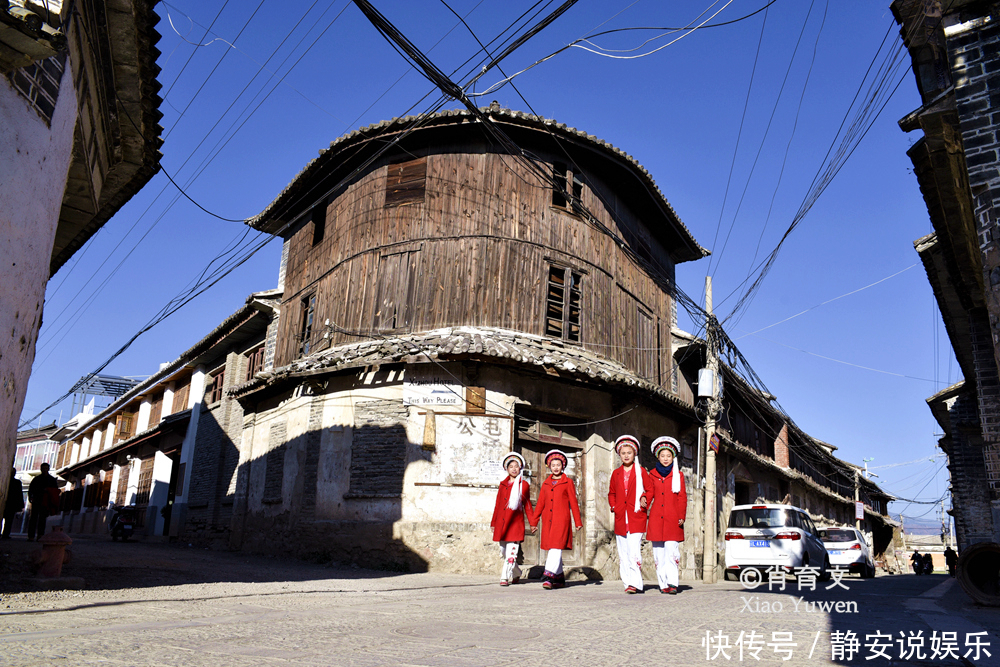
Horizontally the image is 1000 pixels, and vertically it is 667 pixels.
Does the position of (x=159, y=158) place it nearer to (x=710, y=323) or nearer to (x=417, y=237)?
(x=417, y=237)

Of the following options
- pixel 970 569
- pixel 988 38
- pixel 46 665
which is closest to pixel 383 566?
pixel 970 569

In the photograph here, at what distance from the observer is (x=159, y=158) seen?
10.2 m

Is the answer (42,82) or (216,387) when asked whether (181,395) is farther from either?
(42,82)

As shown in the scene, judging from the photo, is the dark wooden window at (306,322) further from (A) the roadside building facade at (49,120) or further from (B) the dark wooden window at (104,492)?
(B) the dark wooden window at (104,492)

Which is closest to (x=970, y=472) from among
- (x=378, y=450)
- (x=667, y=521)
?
(x=667, y=521)

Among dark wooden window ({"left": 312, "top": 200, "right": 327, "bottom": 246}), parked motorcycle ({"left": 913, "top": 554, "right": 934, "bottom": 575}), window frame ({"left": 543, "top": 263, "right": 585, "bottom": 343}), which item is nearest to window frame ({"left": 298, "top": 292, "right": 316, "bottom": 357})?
dark wooden window ({"left": 312, "top": 200, "right": 327, "bottom": 246})

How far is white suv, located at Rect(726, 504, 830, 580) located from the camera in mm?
14461

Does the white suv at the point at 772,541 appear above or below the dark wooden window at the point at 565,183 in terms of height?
below

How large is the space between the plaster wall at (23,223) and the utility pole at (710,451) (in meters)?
12.4

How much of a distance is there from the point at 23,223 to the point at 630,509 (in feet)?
25.7

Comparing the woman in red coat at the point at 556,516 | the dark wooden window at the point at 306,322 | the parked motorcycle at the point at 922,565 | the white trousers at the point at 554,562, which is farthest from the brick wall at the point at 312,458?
the parked motorcycle at the point at 922,565

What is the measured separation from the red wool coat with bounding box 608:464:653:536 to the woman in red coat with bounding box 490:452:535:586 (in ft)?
5.04

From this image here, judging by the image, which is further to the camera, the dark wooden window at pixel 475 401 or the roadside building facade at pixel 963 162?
the dark wooden window at pixel 475 401

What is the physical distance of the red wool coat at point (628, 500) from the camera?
939 centimetres
